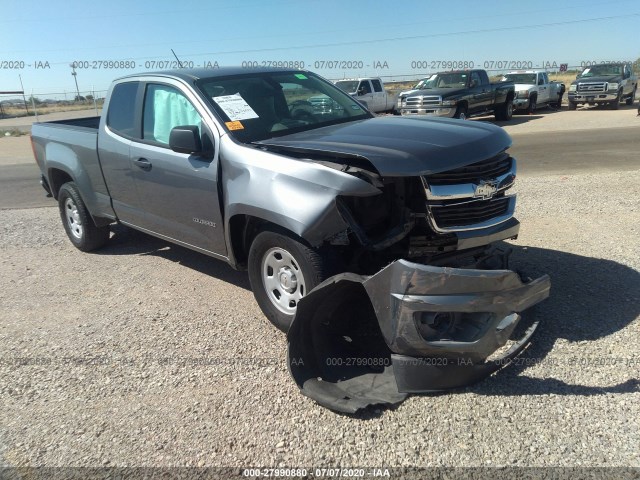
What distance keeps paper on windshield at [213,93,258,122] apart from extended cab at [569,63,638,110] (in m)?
23.3

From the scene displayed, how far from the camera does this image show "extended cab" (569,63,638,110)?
2312 cm

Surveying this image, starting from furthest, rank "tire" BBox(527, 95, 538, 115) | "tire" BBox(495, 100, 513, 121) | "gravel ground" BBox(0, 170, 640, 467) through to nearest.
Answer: "tire" BBox(527, 95, 538, 115) < "tire" BBox(495, 100, 513, 121) < "gravel ground" BBox(0, 170, 640, 467)

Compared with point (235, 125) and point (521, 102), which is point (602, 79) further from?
point (235, 125)

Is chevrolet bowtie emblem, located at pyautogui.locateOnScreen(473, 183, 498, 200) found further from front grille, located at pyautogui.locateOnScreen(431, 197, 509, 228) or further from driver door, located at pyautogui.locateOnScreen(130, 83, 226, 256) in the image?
driver door, located at pyautogui.locateOnScreen(130, 83, 226, 256)

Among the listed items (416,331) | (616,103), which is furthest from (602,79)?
(416,331)

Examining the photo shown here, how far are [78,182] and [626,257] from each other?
19.0 ft

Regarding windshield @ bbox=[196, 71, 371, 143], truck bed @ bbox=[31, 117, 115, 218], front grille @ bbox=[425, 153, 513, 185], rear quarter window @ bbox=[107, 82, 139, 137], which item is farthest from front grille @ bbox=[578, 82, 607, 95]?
rear quarter window @ bbox=[107, 82, 139, 137]

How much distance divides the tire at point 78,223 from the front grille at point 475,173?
171 inches

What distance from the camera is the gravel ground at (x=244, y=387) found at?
2.79 metres

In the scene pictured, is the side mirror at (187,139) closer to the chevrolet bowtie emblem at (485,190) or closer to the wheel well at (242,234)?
the wheel well at (242,234)

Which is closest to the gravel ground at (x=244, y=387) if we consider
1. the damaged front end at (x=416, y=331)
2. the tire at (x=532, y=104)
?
the damaged front end at (x=416, y=331)

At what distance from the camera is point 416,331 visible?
289 centimetres

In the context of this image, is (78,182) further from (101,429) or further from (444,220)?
(444,220)

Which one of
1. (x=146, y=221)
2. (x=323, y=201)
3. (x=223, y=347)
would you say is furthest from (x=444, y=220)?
(x=146, y=221)
